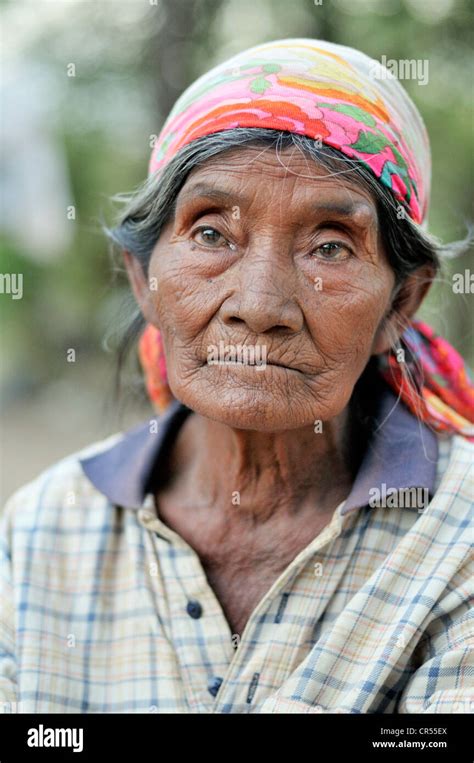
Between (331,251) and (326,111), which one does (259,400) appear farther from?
(326,111)

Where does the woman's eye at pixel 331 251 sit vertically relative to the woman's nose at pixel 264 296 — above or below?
above

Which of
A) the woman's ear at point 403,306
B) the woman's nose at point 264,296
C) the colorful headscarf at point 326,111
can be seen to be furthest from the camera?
the woman's ear at point 403,306

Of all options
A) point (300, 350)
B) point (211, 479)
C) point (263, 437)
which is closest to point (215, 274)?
point (300, 350)

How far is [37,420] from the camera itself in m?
10.8

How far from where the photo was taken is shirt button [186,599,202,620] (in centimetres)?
235

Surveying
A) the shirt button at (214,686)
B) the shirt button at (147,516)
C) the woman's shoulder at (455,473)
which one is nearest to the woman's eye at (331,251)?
the woman's shoulder at (455,473)

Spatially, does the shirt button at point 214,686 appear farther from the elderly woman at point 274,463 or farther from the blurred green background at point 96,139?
the blurred green background at point 96,139

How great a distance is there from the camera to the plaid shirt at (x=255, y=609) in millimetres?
2121

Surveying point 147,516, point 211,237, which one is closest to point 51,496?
point 147,516

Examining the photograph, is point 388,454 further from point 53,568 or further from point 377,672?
point 53,568

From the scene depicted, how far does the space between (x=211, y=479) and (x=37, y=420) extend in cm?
864

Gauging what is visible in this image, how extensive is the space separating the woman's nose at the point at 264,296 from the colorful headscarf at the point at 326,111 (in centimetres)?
34

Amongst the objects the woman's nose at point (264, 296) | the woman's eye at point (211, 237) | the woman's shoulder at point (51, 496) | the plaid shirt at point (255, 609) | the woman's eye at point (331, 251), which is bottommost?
the plaid shirt at point (255, 609)

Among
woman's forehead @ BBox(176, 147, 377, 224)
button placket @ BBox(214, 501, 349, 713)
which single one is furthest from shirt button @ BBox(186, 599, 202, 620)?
woman's forehead @ BBox(176, 147, 377, 224)
